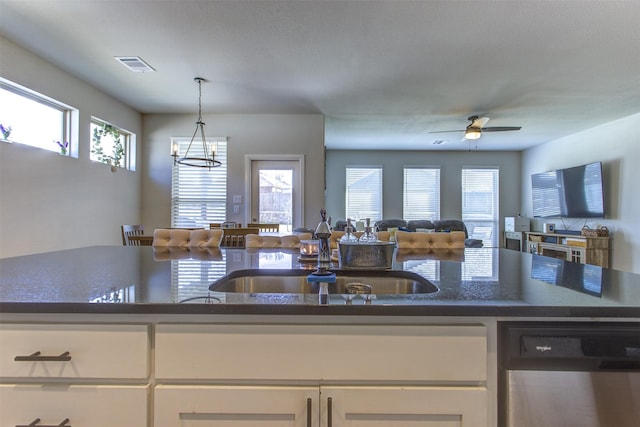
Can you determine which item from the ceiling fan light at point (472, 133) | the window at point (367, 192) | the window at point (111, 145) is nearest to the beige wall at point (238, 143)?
the window at point (111, 145)

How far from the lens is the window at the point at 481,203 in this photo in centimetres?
774

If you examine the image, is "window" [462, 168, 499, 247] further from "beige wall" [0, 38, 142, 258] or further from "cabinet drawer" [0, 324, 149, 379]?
"cabinet drawer" [0, 324, 149, 379]

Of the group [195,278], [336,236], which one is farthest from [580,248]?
[195,278]

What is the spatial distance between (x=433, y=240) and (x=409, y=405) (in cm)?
145

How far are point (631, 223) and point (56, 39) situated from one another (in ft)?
25.1

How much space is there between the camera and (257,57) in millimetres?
3209

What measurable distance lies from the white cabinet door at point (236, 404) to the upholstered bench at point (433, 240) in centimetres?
146

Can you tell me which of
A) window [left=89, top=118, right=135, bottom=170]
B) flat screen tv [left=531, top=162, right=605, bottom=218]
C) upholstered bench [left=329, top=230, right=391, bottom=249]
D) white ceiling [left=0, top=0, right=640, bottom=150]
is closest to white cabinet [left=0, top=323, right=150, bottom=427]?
upholstered bench [left=329, top=230, right=391, bottom=249]

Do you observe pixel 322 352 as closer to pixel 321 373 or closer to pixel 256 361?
pixel 321 373

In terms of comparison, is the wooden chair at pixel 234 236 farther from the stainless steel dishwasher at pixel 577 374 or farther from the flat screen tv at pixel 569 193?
the flat screen tv at pixel 569 193

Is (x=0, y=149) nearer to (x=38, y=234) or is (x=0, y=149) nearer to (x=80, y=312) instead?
(x=38, y=234)

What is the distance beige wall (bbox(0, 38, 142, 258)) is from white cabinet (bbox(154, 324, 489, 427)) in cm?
346

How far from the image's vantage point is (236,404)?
743 mm

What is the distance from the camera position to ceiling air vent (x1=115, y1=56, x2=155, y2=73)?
10.7 feet
